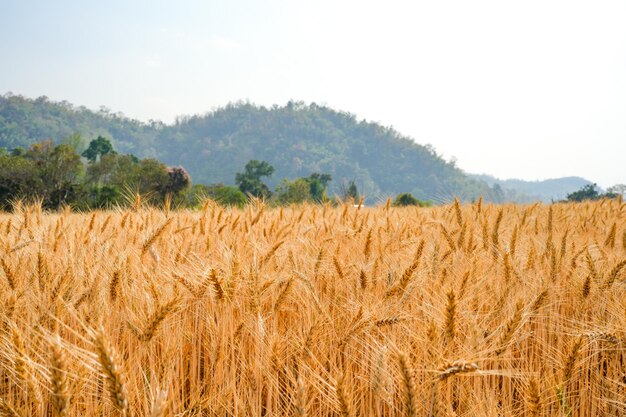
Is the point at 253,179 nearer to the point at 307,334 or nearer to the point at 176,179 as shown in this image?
the point at 176,179

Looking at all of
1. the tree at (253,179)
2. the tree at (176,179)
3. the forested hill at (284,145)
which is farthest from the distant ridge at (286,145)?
the tree at (176,179)

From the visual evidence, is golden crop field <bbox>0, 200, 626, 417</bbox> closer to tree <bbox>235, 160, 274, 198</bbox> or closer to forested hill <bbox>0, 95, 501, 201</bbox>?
tree <bbox>235, 160, 274, 198</bbox>

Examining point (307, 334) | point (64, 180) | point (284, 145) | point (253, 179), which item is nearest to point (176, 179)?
point (64, 180)

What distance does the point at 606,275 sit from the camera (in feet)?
6.61

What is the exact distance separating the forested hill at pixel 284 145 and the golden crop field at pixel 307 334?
10794 centimetres

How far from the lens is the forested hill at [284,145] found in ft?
376

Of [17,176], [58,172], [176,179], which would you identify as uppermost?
[176,179]

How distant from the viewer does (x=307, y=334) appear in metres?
1.43

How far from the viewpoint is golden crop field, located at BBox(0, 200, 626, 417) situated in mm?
1112

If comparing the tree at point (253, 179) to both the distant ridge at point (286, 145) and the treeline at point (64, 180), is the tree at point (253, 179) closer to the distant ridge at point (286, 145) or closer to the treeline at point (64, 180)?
the treeline at point (64, 180)


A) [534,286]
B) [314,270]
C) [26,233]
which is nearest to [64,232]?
[26,233]

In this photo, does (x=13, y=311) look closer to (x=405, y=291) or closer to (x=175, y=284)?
(x=175, y=284)

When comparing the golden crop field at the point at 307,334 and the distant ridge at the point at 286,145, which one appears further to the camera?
the distant ridge at the point at 286,145

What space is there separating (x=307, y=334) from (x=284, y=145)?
414 ft
